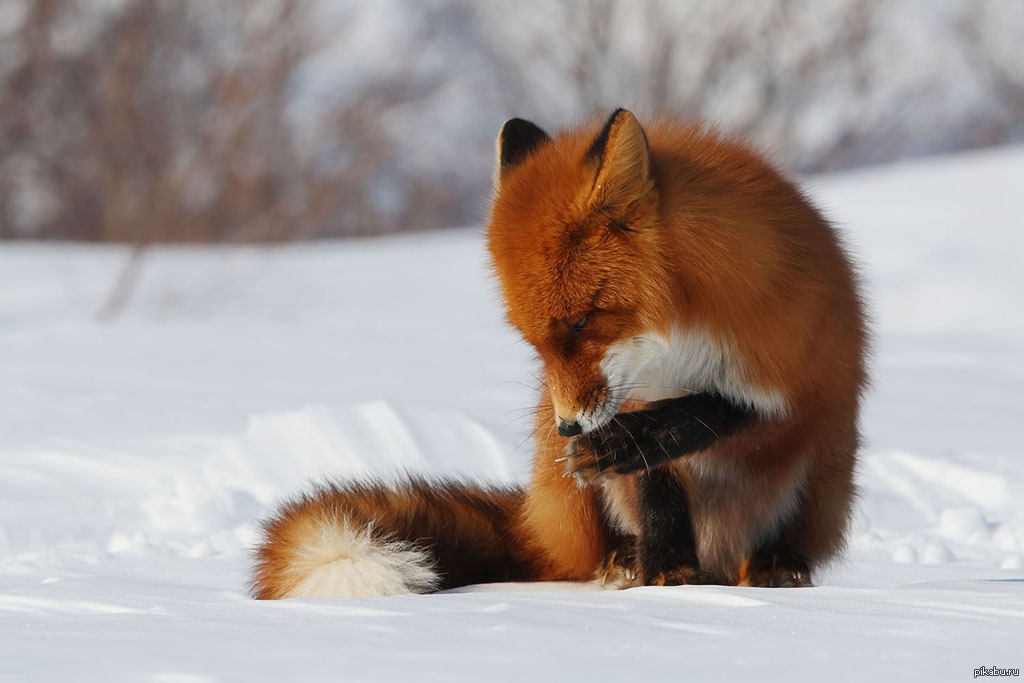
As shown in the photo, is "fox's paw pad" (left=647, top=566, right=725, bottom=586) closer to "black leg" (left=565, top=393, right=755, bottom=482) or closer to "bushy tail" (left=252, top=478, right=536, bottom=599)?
"black leg" (left=565, top=393, right=755, bottom=482)

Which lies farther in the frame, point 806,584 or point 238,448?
point 238,448

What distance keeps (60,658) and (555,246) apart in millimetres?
1639

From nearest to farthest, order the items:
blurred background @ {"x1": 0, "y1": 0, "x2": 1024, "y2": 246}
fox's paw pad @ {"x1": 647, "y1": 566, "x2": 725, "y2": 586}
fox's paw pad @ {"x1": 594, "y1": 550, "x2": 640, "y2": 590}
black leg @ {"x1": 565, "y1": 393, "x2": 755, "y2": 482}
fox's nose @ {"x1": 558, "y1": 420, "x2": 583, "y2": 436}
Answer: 1. fox's nose @ {"x1": 558, "y1": 420, "x2": 583, "y2": 436}
2. black leg @ {"x1": 565, "y1": 393, "x2": 755, "y2": 482}
3. fox's paw pad @ {"x1": 647, "y1": 566, "x2": 725, "y2": 586}
4. fox's paw pad @ {"x1": 594, "y1": 550, "x2": 640, "y2": 590}
5. blurred background @ {"x1": 0, "y1": 0, "x2": 1024, "y2": 246}

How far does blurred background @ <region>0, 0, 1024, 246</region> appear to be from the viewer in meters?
25.1

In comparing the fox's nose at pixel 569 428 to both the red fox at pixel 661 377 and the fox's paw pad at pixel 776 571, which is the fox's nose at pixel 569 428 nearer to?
the red fox at pixel 661 377

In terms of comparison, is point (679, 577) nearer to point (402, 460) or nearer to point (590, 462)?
point (590, 462)

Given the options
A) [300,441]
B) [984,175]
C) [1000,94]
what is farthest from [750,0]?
[300,441]

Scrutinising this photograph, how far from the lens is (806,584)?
11.9ft

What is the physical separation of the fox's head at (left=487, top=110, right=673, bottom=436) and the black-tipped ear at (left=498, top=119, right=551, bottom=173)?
1.43 feet

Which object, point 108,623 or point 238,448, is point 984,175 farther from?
point 108,623

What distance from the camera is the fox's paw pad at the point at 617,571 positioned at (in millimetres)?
3795

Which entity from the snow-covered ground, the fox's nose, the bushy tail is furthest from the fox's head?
the bushy tail

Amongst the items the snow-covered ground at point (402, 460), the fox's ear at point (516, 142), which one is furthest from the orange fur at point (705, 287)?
the snow-covered ground at point (402, 460)

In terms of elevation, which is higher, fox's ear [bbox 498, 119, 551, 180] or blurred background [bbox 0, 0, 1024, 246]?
blurred background [bbox 0, 0, 1024, 246]
